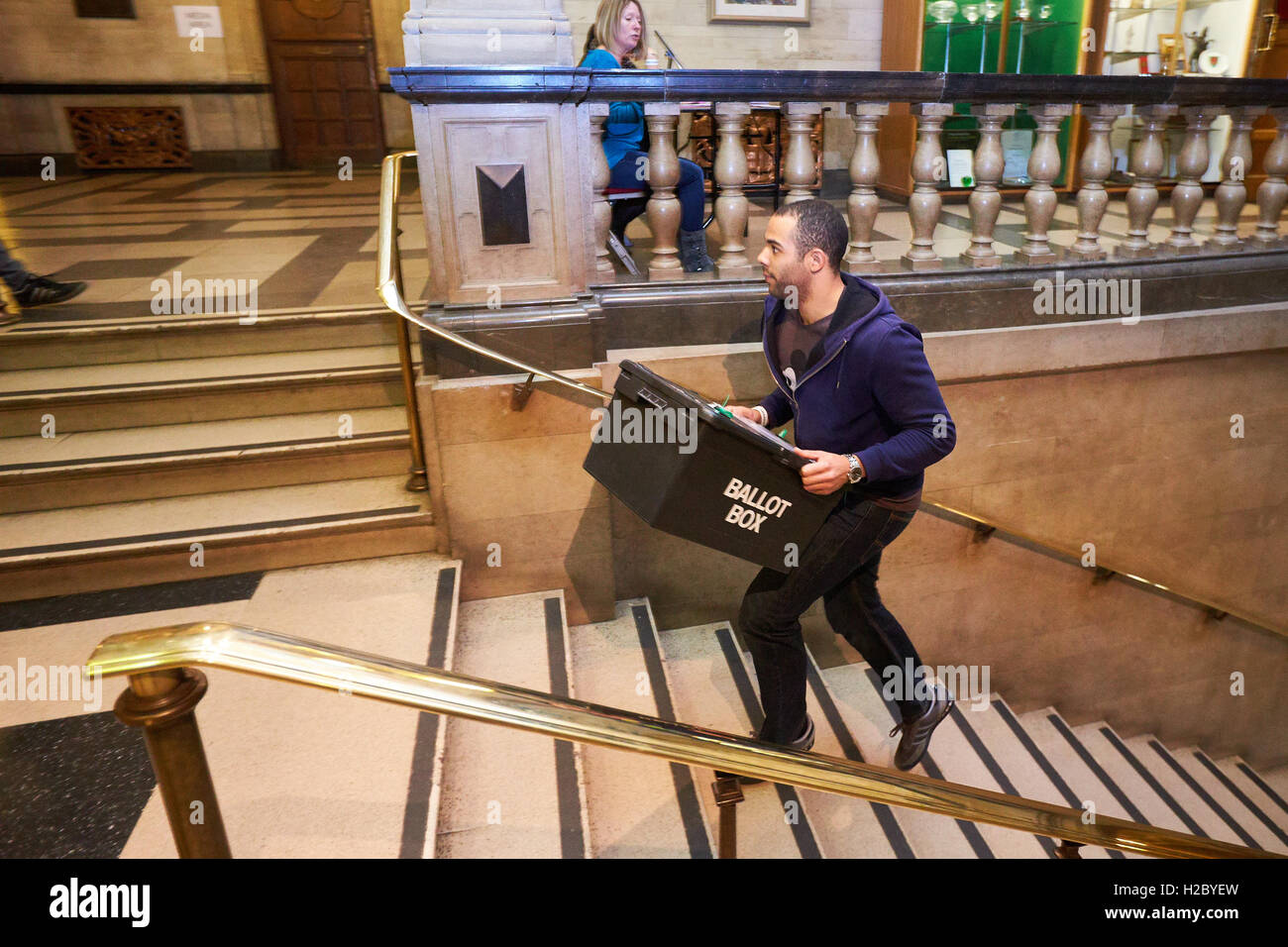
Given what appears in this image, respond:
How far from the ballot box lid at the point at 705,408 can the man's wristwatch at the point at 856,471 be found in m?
0.14

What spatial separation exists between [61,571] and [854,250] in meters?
3.56

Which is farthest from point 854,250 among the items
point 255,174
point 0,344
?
point 255,174

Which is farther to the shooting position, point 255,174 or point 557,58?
point 255,174

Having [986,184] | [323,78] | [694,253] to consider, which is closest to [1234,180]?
[986,184]

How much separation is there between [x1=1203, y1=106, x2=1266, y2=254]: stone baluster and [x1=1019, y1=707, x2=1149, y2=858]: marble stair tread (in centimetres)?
272

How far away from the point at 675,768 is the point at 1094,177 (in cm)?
338

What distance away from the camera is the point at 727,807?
5.99 ft

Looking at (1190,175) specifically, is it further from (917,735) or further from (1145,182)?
(917,735)

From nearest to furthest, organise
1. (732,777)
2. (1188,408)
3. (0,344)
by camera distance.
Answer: (732,777) → (0,344) → (1188,408)

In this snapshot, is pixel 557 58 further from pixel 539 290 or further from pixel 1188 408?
pixel 1188 408

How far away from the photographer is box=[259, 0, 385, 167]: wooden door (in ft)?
30.5

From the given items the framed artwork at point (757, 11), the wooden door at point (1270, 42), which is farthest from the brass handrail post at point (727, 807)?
the wooden door at point (1270, 42)

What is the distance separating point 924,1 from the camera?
665 cm

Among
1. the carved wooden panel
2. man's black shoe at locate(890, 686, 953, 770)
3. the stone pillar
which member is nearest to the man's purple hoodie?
man's black shoe at locate(890, 686, 953, 770)
